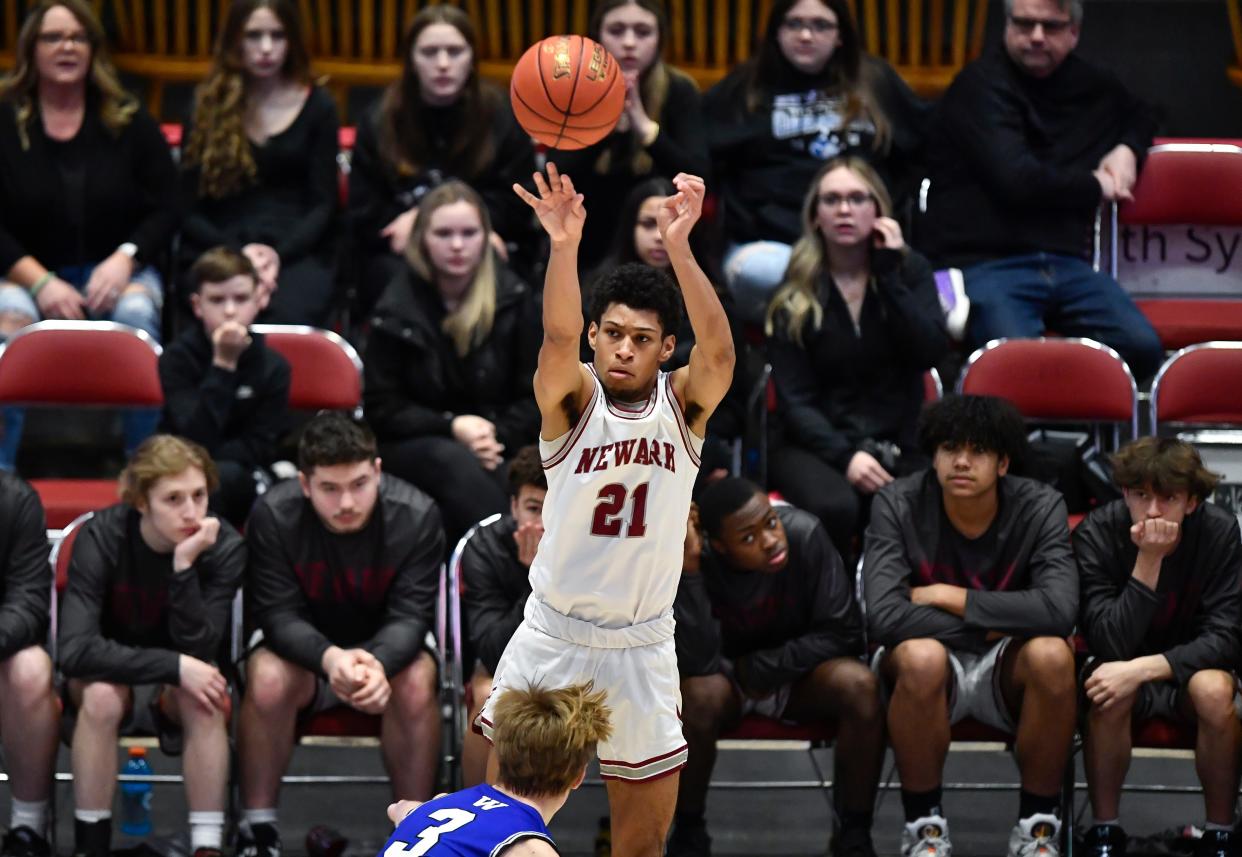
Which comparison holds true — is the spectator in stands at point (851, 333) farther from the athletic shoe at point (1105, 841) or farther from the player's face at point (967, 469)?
the athletic shoe at point (1105, 841)

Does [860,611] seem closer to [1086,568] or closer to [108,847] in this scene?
[1086,568]

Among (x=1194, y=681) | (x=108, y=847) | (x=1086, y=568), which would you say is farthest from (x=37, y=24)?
(x=1194, y=681)

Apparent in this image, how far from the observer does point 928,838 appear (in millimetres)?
5387

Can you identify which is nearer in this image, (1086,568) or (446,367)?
(1086,568)

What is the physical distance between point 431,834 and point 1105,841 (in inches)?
109

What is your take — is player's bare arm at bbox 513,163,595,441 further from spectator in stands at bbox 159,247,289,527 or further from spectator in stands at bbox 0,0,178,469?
Answer: spectator in stands at bbox 0,0,178,469

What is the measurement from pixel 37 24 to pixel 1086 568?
4440 mm

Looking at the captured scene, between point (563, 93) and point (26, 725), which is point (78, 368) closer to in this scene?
point (26, 725)

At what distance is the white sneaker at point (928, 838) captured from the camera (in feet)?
17.7

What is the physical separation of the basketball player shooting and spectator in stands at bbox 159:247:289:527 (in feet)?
6.47

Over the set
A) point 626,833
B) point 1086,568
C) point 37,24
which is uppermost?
point 37,24

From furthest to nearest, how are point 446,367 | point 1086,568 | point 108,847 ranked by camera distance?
1. point 446,367
2. point 1086,568
3. point 108,847

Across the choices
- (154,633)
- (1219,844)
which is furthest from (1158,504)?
(154,633)

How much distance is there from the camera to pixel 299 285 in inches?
283
